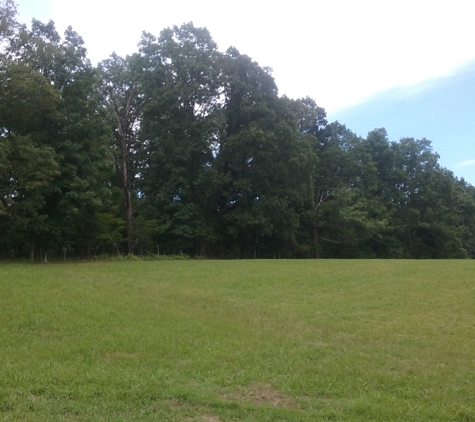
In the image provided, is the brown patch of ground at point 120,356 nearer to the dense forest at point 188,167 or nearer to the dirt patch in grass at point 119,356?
the dirt patch in grass at point 119,356

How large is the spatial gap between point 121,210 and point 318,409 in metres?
31.6

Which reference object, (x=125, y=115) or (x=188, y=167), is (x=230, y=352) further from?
(x=125, y=115)

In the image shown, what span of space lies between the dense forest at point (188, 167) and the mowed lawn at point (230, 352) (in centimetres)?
885

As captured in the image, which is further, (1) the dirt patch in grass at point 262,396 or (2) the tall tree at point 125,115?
(2) the tall tree at point 125,115

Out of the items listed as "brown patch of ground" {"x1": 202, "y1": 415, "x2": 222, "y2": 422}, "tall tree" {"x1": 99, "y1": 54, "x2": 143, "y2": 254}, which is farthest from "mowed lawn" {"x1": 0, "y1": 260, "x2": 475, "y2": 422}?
"tall tree" {"x1": 99, "y1": 54, "x2": 143, "y2": 254}

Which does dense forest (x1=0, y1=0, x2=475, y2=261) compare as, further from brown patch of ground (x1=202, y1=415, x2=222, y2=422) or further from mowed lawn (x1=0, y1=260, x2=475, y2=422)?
brown patch of ground (x1=202, y1=415, x2=222, y2=422)

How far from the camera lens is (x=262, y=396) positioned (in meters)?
6.35

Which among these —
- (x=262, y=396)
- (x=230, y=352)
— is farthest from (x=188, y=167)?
(x=262, y=396)

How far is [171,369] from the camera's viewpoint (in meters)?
7.38

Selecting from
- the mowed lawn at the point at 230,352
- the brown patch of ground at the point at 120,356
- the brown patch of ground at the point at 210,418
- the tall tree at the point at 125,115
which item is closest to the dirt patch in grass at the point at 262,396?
the mowed lawn at the point at 230,352

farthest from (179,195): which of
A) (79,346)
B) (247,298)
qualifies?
(79,346)

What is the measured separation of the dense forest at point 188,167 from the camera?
24641 mm

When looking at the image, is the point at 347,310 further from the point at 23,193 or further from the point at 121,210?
the point at 121,210

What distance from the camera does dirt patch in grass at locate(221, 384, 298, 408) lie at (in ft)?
20.1
